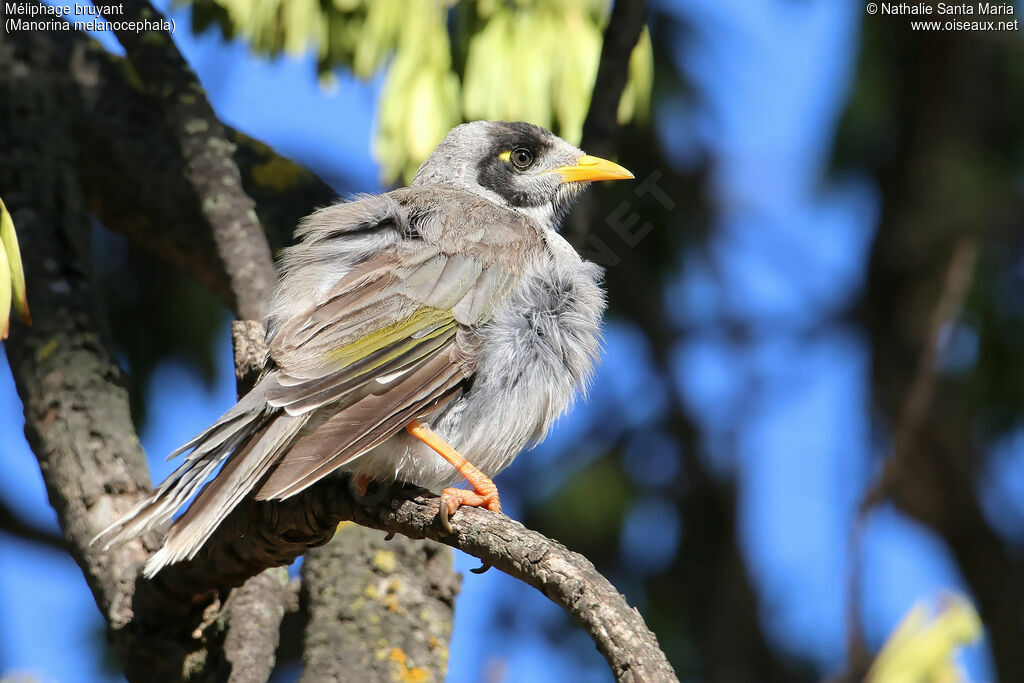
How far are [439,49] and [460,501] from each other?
93.7 inches

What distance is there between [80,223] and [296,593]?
172 cm

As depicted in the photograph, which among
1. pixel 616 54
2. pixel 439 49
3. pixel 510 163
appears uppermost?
pixel 616 54

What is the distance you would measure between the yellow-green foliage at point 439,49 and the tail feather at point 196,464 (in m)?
1.80

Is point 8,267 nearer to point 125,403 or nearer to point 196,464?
point 196,464

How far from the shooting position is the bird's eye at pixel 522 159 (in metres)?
5.01

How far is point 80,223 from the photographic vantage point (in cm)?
447

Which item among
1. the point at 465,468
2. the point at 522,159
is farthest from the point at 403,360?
the point at 522,159

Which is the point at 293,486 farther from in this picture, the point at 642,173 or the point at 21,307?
the point at 642,173

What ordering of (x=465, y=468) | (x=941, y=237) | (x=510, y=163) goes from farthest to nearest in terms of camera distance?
1. (x=941, y=237)
2. (x=510, y=163)
3. (x=465, y=468)

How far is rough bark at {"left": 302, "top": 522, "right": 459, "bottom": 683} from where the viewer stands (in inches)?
159

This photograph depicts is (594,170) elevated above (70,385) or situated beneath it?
elevated above

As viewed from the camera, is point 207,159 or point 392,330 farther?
point 207,159

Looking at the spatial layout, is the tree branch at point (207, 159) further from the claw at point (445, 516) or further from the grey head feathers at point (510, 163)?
the claw at point (445, 516)

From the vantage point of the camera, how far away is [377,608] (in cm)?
421
